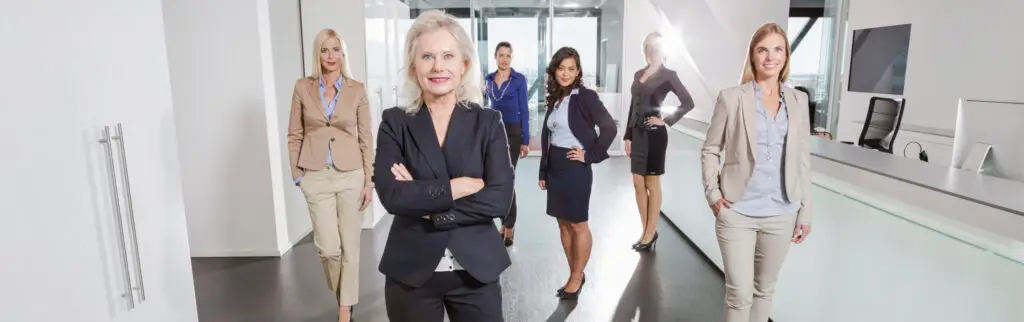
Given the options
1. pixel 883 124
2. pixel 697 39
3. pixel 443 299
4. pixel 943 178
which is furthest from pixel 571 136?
pixel 697 39

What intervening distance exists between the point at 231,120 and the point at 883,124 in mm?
5616

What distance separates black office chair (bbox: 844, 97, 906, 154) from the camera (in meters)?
5.26

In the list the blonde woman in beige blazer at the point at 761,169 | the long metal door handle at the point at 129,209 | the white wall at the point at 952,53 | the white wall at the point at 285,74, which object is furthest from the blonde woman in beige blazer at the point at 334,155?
the white wall at the point at 952,53

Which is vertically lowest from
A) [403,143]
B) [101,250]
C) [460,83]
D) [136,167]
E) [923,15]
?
[101,250]

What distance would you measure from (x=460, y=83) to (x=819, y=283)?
7.11 ft

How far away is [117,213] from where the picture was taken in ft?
6.74

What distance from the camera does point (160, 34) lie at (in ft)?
7.79

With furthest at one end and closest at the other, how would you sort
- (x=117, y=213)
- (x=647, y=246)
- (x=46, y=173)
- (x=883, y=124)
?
(x=883, y=124)
(x=647, y=246)
(x=117, y=213)
(x=46, y=173)

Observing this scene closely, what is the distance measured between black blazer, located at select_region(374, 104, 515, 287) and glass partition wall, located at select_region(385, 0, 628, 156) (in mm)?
8275

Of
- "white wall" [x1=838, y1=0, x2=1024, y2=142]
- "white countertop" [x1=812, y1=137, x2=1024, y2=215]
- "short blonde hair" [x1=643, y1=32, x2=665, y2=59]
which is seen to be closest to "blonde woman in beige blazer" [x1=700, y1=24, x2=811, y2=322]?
"white countertop" [x1=812, y1=137, x2=1024, y2=215]

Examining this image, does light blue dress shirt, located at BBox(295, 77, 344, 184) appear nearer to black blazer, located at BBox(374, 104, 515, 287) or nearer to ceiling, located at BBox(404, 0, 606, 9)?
black blazer, located at BBox(374, 104, 515, 287)

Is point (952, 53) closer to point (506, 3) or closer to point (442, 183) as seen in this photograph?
point (506, 3)

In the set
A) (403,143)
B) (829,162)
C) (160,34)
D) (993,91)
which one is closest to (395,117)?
(403,143)

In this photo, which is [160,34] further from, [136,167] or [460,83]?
[460,83]
